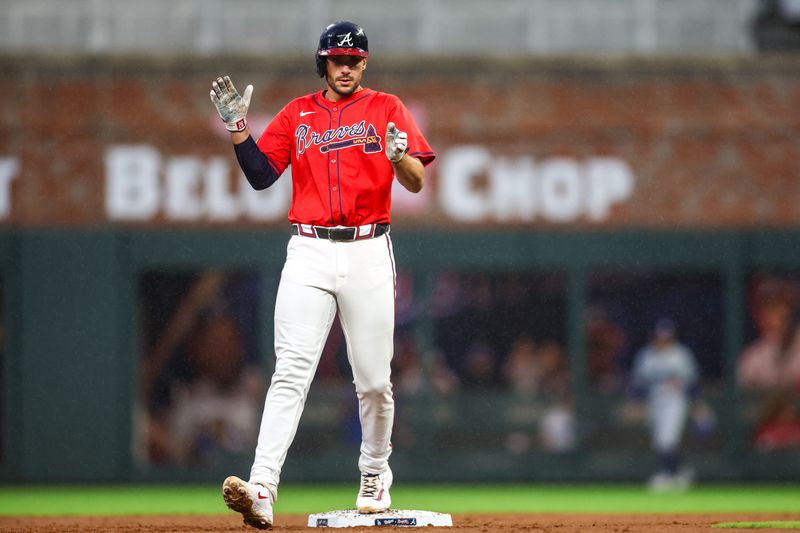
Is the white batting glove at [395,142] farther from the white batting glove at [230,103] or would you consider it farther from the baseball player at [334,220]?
the white batting glove at [230,103]

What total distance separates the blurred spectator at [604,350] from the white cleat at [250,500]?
10.6 metres

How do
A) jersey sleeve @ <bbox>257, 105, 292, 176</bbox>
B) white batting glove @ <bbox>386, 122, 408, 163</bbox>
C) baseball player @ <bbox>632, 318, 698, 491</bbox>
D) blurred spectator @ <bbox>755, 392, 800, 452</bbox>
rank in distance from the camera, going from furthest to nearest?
blurred spectator @ <bbox>755, 392, 800, 452</bbox> < baseball player @ <bbox>632, 318, 698, 491</bbox> < jersey sleeve @ <bbox>257, 105, 292, 176</bbox> < white batting glove @ <bbox>386, 122, 408, 163</bbox>

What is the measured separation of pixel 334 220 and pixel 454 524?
6.02ft

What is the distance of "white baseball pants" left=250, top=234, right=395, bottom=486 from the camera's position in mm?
6777

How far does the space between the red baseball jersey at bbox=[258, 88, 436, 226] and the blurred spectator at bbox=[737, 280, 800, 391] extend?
10697 millimetres

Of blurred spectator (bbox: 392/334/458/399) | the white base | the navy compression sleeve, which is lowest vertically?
blurred spectator (bbox: 392/334/458/399)

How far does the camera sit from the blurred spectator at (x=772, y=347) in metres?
16.8

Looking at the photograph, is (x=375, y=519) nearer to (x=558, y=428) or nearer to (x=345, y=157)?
(x=345, y=157)

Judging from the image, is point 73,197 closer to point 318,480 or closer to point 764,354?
point 318,480

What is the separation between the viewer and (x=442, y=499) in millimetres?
13805

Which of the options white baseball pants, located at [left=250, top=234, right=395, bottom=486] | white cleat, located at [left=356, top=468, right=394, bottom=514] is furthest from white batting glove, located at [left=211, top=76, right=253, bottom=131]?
white cleat, located at [left=356, top=468, right=394, bottom=514]

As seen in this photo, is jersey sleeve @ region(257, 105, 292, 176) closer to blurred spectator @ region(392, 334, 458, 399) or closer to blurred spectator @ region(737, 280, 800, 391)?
Result: blurred spectator @ region(392, 334, 458, 399)

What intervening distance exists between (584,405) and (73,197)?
6.38 m

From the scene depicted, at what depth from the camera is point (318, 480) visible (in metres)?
16.5
